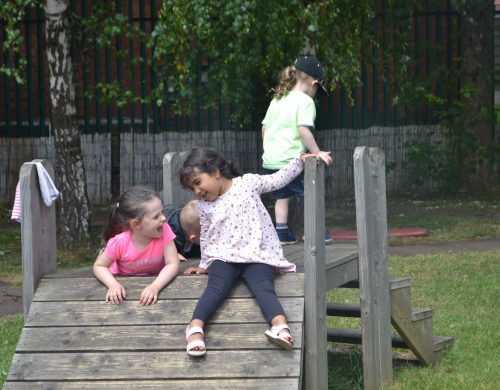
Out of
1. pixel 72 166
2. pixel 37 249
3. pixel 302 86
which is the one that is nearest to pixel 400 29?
pixel 72 166

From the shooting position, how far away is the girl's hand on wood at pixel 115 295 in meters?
5.55

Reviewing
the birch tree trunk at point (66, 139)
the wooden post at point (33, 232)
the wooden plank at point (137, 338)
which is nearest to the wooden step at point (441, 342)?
the wooden plank at point (137, 338)

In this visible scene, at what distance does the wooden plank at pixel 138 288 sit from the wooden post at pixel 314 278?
88mm

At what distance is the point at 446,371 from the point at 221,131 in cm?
957

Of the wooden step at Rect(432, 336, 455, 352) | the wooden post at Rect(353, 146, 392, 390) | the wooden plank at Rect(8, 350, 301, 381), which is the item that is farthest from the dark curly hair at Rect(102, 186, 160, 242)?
the wooden step at Rect(432, 336, 455, 352)

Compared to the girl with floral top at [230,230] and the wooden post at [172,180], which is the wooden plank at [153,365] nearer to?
the girl with floral top at [230,230]

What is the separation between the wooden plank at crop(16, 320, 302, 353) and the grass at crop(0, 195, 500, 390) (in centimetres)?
108

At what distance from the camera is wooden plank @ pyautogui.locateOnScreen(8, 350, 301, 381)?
200 inches

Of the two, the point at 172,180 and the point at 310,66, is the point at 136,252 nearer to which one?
the point at 172,180

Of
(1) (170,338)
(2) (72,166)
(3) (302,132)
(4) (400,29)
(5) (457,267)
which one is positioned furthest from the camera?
(4) (400,29)

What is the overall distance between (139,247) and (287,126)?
9.98 ft

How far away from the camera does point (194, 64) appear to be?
12508 mm

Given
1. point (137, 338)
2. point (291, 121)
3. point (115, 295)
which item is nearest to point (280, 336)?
point (137, 338)

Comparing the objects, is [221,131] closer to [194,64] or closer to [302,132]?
[194,64]
